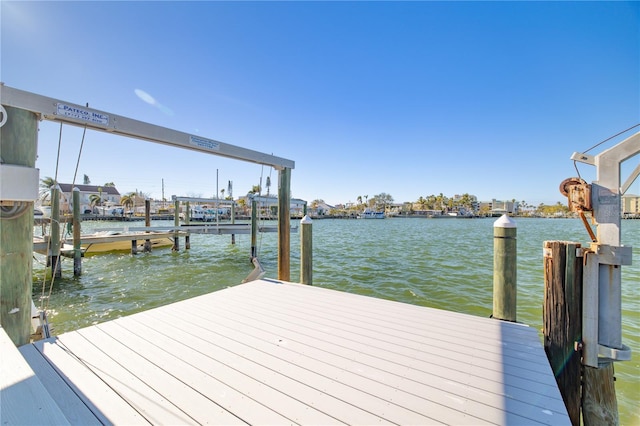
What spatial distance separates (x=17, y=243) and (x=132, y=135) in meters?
1.53

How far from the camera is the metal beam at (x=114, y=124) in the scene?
2291 mm

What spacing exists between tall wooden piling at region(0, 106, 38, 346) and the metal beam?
10cm

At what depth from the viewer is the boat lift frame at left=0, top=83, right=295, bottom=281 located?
223 centimetres

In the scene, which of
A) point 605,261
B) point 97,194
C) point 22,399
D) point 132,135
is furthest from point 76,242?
point 97,194

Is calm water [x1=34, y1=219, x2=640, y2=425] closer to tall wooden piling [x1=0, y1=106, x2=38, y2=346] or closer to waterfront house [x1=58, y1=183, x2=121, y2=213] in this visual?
tall wooden piling [x1=0, y1=106, x2=38, y2=346]

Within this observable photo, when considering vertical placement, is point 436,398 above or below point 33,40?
below

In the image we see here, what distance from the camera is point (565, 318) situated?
217 centimetres

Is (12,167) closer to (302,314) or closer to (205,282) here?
(302,314)

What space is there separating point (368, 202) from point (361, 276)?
99367mm

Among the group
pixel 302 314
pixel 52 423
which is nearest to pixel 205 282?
pixel 302 314

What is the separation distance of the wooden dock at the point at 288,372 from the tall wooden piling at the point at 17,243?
25 cm

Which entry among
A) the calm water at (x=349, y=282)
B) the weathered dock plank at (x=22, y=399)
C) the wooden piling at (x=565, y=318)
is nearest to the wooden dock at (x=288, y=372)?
the weathered dock plank at (x=22, y=399)

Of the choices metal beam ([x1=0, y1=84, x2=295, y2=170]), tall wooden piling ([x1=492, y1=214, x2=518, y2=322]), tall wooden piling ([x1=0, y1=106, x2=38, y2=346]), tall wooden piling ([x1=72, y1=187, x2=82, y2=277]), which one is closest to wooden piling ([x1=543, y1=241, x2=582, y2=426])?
tall wooden piling ([x1=492, y1=214, x2=518, y2=322])

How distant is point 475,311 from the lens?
545cm
